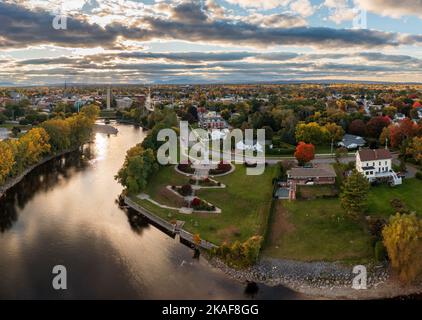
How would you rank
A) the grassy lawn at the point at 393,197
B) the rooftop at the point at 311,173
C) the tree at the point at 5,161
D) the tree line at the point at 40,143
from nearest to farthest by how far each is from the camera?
the grassy lawn at the point at 393,197 → the rooftop at the point at 311,173 → the tree at the point at 5,161 → the tree line at the point at 40,143

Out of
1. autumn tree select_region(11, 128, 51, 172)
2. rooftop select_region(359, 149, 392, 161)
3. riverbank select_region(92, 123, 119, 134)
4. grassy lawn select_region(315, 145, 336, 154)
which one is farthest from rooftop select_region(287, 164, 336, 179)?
riverbank select_region(92, 123, 119, 134)

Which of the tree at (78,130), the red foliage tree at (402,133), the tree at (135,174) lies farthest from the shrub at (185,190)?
the tree at (78,130)

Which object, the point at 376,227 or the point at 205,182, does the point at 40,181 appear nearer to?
the point at 205,182

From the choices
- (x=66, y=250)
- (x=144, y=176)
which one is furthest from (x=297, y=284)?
(x=144, y=176)

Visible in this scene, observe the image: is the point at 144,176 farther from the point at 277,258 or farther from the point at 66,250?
the point at 277,258

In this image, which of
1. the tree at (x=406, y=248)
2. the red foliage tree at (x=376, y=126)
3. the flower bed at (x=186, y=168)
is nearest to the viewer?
the tree at (x=406, y=248)

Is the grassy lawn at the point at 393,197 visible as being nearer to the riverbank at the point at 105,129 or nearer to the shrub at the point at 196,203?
the shrub at the point at 196,203
